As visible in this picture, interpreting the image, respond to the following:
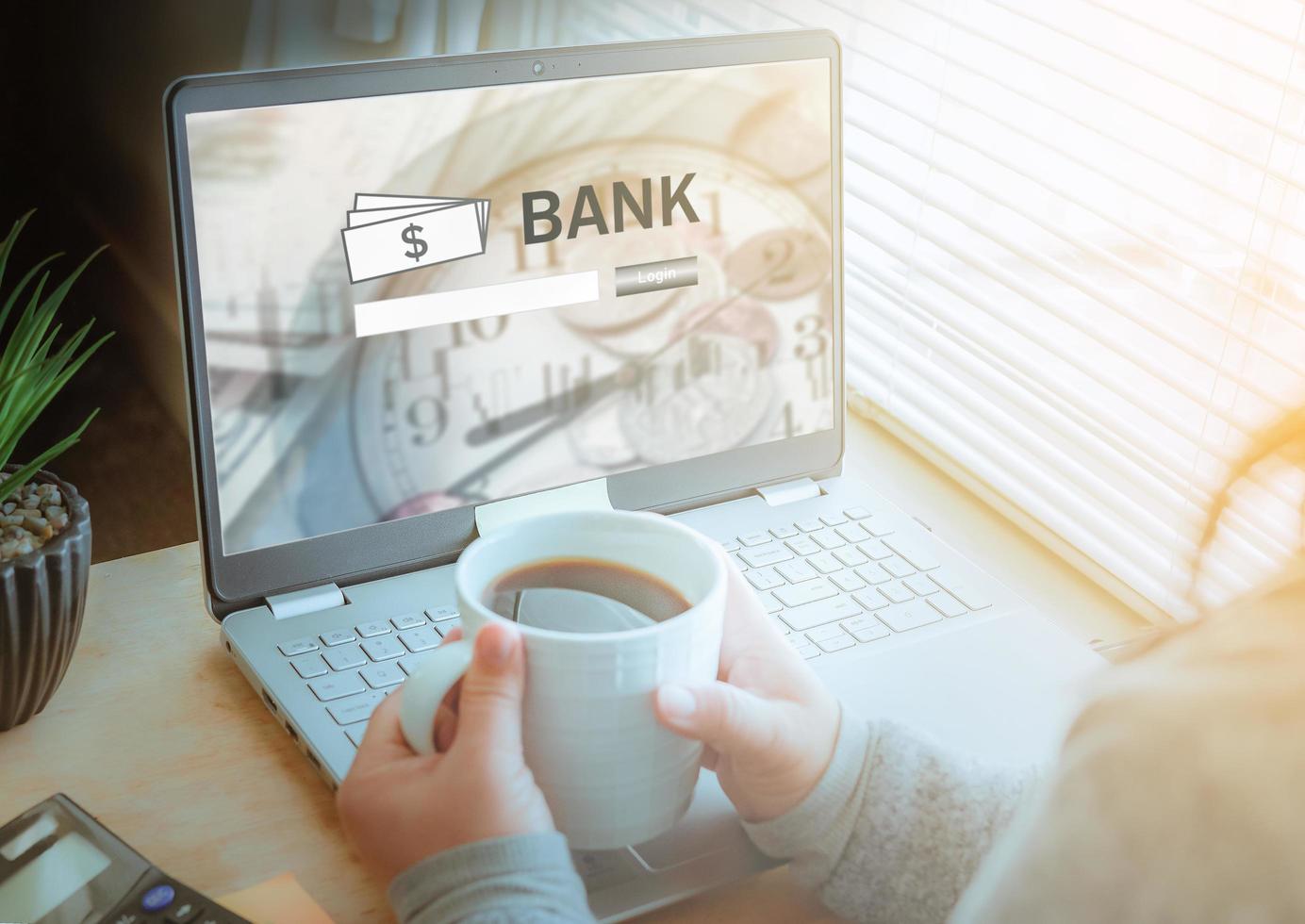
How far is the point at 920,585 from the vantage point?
29.1 inches

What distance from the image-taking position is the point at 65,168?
743mm

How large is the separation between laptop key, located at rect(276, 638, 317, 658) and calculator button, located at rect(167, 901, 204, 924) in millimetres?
189

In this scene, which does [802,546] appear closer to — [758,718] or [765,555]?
[765,555]

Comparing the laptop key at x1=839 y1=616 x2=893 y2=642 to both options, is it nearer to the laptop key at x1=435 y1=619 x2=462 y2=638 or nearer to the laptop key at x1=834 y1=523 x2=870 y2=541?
the laptop key at x1=834 y1=523 x2=870 y2=541

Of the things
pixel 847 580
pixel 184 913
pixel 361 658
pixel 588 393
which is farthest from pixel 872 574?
pixel 184 913

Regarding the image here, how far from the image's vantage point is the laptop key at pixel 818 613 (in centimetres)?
70

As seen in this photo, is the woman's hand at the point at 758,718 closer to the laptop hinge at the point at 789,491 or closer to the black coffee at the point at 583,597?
the black coffee at the point at 583,597

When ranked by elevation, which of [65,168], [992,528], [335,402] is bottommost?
[992,528]

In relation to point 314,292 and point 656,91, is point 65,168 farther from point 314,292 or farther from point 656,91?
point 656,91

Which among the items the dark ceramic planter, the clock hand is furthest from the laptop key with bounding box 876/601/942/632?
the dark ceramic planter

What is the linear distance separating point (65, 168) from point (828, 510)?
55cm

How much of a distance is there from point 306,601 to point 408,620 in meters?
0.06

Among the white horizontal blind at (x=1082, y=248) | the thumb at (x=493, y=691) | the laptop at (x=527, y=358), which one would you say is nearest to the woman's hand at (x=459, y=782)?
the thumb at (x=493, y=691)

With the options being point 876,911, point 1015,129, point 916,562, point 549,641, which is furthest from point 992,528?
point 549,641
